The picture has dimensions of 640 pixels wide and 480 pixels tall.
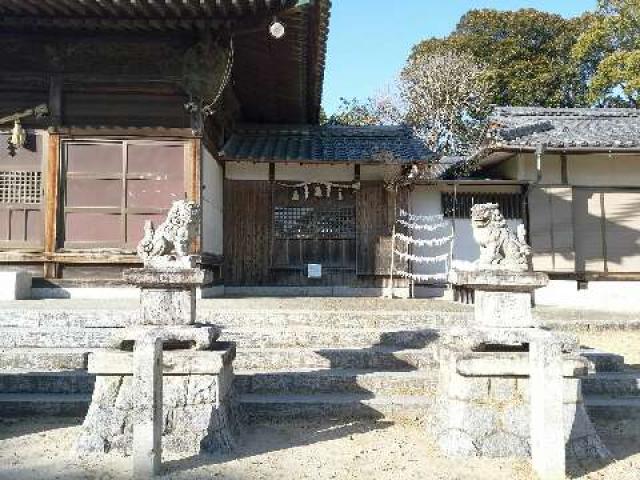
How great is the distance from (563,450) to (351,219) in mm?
9374

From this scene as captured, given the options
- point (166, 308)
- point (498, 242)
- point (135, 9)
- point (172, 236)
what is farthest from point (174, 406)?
point (135, 9)

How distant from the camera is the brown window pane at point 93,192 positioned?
10.1 m

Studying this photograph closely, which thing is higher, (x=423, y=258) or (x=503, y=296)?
(x=423, y=258)

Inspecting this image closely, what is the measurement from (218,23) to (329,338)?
18.4 feet

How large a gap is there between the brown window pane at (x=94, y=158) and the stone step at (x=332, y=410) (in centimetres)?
625

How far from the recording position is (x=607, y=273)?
532 inches

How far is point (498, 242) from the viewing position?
16.8 feet

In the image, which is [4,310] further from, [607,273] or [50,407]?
[607,273]

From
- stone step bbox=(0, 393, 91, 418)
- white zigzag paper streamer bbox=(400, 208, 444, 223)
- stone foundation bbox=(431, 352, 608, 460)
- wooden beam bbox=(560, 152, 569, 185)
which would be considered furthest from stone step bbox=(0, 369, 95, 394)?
wooden beam bbox=(560, 152, 569, 185)

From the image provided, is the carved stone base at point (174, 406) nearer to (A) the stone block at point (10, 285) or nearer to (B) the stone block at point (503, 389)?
(B) the stone block at point (503, 389)

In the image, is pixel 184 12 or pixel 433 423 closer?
pixel 433 423

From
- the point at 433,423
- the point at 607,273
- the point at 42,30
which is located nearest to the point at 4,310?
the point at 42,30

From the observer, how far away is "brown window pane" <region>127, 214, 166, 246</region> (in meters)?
10.0

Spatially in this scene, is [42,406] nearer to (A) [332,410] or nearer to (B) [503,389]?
(A) [332,410]
